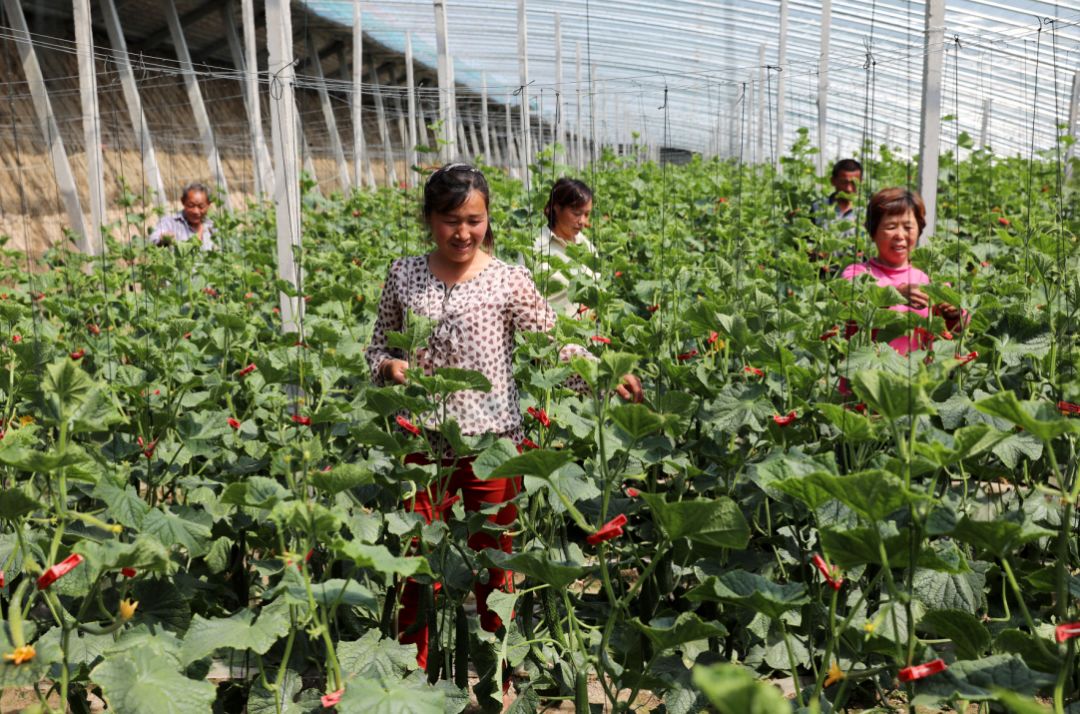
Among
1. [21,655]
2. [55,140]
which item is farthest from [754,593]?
[55,140]

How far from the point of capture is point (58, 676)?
200 centimetres

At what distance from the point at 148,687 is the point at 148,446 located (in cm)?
110

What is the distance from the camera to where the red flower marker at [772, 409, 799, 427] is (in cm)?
229

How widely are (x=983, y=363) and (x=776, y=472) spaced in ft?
4.18

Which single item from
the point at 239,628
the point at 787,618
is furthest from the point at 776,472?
the point at 239,628

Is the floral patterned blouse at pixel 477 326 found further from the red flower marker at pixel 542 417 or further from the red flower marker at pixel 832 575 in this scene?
the red flower marker at pixel 832 575

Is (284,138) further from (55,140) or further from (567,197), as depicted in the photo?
(55,140)

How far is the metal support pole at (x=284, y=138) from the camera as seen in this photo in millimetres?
4074

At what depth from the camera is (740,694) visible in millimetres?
Answer: 883

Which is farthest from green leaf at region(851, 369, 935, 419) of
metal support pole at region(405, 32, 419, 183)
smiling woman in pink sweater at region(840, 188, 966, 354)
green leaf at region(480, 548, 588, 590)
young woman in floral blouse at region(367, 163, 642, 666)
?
metal support pole at region(405, 32, 419, 183)

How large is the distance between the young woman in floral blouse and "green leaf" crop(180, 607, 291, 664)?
869mm

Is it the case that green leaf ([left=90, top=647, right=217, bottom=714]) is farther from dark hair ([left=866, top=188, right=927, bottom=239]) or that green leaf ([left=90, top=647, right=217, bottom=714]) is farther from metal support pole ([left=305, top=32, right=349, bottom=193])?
metal support pole ([left=305, top=32, right=349, bottom=193])

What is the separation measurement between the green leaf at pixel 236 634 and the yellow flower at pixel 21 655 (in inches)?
9.0

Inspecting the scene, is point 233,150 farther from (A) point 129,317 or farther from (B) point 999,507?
(B) point 999,507
